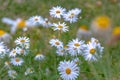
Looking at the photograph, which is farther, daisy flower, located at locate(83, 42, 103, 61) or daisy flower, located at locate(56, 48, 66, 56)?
daisy flower, located at locate(56, 48, 66, 56)

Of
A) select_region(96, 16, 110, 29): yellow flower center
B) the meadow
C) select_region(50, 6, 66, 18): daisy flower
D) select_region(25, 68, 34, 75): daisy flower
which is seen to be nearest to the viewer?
select_region(96, 16, 110, 29): yellow flower center

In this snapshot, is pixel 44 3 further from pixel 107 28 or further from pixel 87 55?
pixel 107 28

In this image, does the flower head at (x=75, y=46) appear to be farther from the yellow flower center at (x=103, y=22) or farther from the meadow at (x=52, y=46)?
the yellow flower center at (x=103, y=22)

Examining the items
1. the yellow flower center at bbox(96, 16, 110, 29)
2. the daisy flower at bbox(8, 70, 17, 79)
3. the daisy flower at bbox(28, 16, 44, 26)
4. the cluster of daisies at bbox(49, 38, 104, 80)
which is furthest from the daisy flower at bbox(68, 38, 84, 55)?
the yellow flower center at bbox(96, 16, 110, 29)

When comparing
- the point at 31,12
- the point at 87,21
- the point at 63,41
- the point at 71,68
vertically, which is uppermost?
the point at 31,12

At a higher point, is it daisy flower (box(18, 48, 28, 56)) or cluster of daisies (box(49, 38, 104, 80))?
daisy flower (box(18, 48, 28, 56))

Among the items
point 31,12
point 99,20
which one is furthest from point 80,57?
point 31,12

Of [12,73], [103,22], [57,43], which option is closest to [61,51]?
[57,43]

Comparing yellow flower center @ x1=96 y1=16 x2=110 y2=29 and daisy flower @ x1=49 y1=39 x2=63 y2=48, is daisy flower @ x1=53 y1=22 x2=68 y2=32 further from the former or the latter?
yellow flower center @ x1=96 y1=16 x2=110 y2=29
